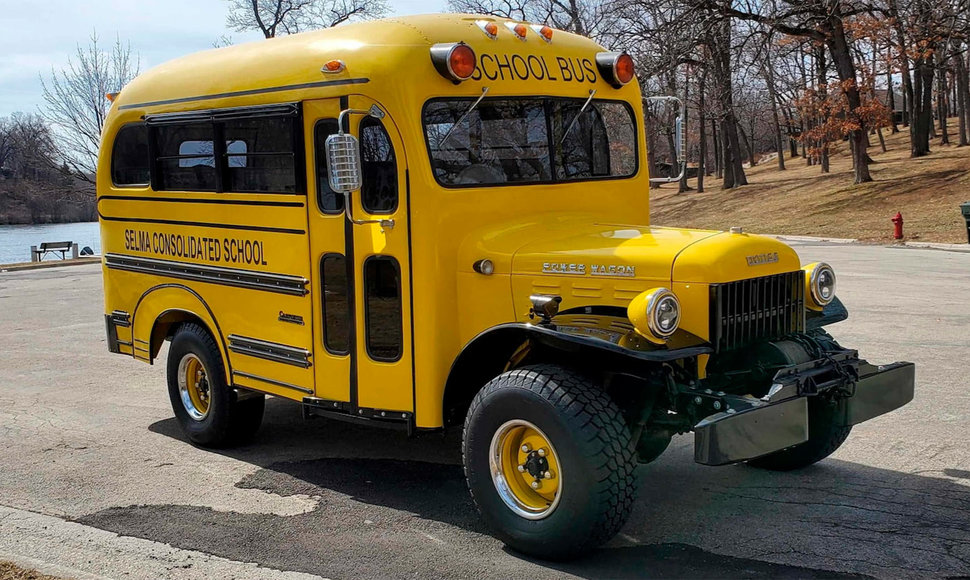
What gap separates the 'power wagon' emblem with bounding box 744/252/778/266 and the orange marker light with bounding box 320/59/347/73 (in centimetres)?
248

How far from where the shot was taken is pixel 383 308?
17.7 ft

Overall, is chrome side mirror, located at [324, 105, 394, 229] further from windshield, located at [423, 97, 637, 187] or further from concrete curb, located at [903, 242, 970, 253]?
concrete curb, located at [903, 242, 970, 253]

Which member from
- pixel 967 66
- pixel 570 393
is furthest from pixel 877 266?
pixel 967 66

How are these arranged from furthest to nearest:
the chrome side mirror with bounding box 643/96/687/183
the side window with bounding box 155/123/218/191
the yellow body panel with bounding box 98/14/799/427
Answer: the side window with bounding box 155/123/218/191
the chrome side mirror with bounding box 643/96/687/183
the yellow body panel with bounding box 98/14/799/427

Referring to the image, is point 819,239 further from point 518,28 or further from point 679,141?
point 518,28

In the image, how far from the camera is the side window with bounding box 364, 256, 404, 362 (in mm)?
5324

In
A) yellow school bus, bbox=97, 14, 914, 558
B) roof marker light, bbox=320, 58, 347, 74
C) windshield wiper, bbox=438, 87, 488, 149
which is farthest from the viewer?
roof marker light, bbox=320, 58, 347, 74

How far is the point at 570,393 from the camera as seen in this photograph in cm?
443

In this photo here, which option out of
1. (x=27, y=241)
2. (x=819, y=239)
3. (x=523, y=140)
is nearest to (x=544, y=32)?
(x=523, y=140)

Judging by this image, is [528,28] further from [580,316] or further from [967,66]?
[967,66]

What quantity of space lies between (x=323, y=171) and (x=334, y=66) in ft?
2.01

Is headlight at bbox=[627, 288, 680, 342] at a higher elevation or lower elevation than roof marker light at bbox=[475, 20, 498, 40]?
lower

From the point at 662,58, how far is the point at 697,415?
24279 mm

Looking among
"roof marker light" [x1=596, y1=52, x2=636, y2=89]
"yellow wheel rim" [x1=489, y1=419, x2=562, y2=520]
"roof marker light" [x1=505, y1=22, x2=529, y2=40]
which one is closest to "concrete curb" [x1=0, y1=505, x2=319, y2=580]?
"yellow wheel rim" [x1=489, y1=419, x2=562, y2=520]
